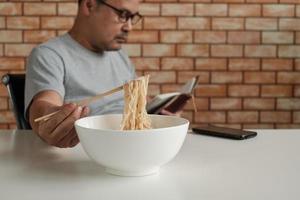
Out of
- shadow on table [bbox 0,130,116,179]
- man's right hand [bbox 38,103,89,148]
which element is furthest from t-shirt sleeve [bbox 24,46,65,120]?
man's right hand [bbox 38,103,89,148]

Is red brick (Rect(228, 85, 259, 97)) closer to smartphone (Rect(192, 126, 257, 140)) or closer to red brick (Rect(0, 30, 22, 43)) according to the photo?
red brick (Rect(0, 30, 22, 43))

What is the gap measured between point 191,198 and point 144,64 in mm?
1816

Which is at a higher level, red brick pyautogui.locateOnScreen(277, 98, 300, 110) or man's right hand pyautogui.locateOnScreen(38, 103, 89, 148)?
man's right hand pyautogui.locateOnScreen(38, 103, 89, 148)

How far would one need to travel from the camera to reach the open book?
1566 millimetres

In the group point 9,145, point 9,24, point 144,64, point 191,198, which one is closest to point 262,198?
point 191,198

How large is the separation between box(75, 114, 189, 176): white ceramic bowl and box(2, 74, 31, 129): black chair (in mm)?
807

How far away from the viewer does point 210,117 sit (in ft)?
8.49

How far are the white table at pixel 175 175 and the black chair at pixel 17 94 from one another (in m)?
0.44

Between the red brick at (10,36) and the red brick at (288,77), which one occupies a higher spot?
the red brick at (10,36)

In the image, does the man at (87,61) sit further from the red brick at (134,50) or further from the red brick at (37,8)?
the red brick at (37,8)

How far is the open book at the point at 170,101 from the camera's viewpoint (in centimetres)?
157

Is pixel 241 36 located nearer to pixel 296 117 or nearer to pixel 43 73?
pixel 296 117

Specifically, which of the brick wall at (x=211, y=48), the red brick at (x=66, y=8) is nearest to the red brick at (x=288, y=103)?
the brick wall at (x=211, y=48)

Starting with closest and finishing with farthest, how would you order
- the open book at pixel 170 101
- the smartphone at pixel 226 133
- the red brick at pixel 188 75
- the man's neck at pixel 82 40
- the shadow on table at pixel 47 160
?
the shadow on table at pixel 47 160, the smartphone at pixel 226 133, the open book at pixel 170 101, the man's neck at pixel 82 40, the red brick at pixel 188 75
